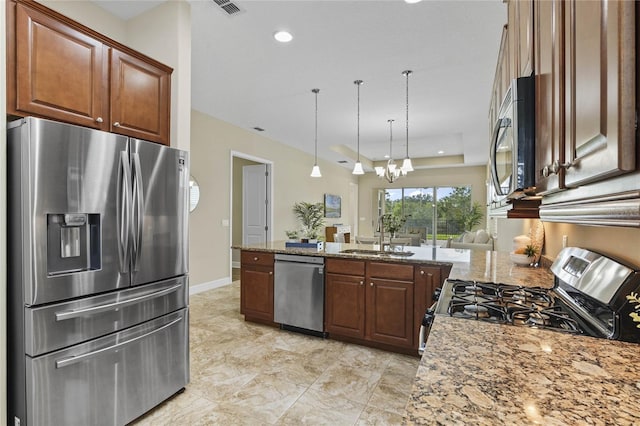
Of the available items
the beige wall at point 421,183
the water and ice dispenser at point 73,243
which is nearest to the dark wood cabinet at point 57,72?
the water and ice dispenser at point 73,243

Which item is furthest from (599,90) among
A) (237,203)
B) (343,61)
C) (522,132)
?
(237,203)

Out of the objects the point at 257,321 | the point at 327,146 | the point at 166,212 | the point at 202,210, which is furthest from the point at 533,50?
the point at 327,146

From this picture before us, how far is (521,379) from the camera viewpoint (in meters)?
0.75

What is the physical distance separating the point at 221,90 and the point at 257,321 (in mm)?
2938

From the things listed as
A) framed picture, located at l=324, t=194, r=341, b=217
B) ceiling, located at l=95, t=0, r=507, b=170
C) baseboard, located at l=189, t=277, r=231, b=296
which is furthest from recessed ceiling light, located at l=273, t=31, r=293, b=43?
framed picture, located at l=324, t=194, r=341, b=217

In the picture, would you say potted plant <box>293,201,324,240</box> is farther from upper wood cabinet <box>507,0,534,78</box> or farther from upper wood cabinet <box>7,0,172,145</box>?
upper wood cabinet <box>507,0,534,78</box>

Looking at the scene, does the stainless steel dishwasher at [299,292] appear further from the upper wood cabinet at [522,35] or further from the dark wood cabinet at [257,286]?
the upper wood cabinet at [522,35]

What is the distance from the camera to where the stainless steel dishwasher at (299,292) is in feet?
10.4

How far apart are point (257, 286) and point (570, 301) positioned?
112 inches

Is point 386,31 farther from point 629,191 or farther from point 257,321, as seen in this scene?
point 257,321

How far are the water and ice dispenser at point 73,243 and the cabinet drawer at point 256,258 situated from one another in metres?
1.86

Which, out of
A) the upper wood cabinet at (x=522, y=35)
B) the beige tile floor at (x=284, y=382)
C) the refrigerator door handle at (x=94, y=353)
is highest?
the upper wood cabinet at (x=522, y=35)

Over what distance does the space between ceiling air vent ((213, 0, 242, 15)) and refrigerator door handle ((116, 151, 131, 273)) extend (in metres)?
1.48

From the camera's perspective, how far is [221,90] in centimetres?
424
